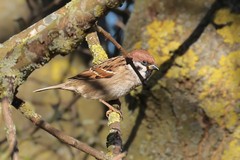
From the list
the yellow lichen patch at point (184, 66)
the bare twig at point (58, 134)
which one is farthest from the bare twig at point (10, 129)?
the yellow lichen patch at point (184, 66)

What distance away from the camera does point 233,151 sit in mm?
2920

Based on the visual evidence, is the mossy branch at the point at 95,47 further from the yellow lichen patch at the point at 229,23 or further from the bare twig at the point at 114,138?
the yellow lichen patch at the point at 229,23

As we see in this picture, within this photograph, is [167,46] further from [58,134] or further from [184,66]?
[58,134]

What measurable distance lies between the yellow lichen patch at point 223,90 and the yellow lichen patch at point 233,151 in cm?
9

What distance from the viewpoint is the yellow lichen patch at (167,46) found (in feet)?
9.88

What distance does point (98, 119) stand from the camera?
5.15 meters

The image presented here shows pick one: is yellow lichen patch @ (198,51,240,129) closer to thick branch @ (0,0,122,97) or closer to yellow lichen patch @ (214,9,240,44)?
yellow lichen patch @ (214,9,240,44)

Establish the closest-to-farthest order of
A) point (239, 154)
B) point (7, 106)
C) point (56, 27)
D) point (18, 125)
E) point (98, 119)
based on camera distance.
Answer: point (7, 106)
point (56, 27)
point (239, 154)
point (18, 125)
point (98, 119)

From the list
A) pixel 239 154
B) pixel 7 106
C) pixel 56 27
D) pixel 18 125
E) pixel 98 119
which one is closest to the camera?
pixel 7 106

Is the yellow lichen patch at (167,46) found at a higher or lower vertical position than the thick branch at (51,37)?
lower

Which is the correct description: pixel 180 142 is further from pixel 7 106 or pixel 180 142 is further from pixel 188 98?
pixel 7 106

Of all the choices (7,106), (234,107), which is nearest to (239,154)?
(234,107)

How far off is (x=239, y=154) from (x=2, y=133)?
2.57 meters

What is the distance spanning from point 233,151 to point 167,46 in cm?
68
